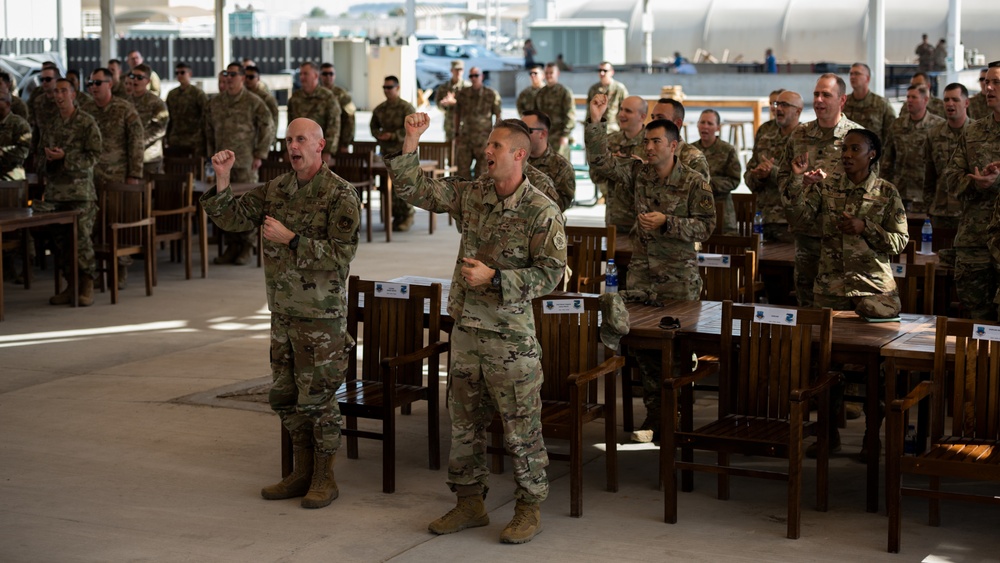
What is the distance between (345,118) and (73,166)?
5.42 metres

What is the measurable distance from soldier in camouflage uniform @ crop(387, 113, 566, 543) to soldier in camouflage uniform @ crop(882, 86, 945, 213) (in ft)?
21.3

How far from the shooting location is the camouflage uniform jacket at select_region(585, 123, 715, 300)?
247 inches

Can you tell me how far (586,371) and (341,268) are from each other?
111 cm

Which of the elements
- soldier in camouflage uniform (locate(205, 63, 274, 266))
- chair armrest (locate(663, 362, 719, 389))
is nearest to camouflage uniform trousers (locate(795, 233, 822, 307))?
chair armrest (locate(663, 362, 719, 389))

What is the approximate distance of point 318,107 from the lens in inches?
544

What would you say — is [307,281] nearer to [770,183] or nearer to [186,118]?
[770,183]

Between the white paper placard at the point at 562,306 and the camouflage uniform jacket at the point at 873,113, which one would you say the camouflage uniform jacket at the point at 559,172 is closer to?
the white paper placard at the point at 562,306

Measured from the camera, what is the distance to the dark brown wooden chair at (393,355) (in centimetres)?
563

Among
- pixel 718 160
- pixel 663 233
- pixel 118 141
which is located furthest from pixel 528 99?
pixel 663 233

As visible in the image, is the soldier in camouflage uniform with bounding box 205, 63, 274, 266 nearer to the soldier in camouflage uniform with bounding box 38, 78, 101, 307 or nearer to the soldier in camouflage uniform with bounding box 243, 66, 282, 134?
the soldier in camouflage uniform with bounding box 243, 66, 282, 134

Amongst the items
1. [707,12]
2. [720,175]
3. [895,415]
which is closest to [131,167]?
[720,175]

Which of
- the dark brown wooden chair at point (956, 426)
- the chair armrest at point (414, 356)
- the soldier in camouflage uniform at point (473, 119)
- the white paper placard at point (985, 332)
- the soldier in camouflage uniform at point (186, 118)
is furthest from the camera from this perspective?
the soldier in camouflage uniform at point (473, 119)

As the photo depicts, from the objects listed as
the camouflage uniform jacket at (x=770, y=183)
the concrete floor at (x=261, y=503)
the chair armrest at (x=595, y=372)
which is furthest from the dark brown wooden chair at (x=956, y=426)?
the camouflage uniform jacket at (x=770, y=183)

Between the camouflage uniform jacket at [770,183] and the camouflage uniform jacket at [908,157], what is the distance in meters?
1.50
